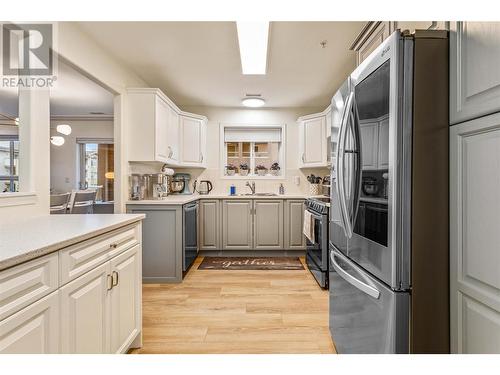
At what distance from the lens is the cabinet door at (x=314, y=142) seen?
14.4 ft

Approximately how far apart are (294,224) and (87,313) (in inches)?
133

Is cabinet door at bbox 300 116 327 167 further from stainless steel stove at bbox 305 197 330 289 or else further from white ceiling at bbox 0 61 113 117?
white ceiling at bbox 0 61 113 117

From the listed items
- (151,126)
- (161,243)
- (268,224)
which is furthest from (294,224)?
(151,126)

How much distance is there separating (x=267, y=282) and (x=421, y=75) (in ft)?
8.70

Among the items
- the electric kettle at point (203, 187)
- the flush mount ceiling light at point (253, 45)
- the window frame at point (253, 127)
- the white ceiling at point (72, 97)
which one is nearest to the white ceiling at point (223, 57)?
the flush mount ceiling light at point (253, 45)

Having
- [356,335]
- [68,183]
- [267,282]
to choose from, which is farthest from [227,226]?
[68,183]

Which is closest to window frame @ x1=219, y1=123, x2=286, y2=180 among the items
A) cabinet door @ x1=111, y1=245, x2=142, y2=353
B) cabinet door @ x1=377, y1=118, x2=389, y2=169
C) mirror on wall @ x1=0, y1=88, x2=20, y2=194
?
mirror on wall @ x1=0, y1=88, x2=20, y2=194

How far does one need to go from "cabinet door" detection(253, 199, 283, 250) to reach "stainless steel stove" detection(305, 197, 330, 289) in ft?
3.10

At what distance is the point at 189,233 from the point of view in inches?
143

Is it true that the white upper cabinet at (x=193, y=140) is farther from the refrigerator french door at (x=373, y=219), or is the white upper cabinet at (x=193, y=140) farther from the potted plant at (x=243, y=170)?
the refrigerator french door at (x=373, y=219)

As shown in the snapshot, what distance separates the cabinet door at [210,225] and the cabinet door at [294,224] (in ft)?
3.47

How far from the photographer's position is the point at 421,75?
116cm

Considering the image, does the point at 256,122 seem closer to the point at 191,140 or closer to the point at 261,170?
the point at 261,170

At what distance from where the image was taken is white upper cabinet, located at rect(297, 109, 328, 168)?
4.37 m
